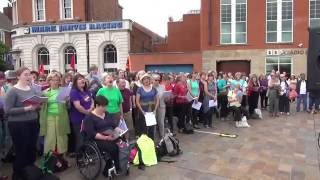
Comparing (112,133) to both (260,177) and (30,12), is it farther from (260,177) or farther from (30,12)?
(30,12)

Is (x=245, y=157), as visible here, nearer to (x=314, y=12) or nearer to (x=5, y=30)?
(x=314, y=12)

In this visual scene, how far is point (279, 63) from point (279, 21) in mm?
3147

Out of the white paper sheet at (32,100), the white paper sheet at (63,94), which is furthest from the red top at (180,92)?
the white paper sheet at (32,100)

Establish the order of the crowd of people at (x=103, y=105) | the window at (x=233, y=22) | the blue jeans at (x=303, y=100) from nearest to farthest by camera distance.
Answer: the crowd of people at (x=103, y=105) → the blue jeans at (x=303, y=100) → the window at (x=233, y=22)

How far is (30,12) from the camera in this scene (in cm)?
3909

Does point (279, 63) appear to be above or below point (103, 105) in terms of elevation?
above

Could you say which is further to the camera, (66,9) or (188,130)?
(66,9)

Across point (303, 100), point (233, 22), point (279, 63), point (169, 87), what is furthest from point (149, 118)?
point (233, 22)

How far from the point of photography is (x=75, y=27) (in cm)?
3594

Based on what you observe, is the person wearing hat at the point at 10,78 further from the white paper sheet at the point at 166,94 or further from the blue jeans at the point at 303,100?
the blue jeans at the point at 303,100

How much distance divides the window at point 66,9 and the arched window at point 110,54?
5.50 m

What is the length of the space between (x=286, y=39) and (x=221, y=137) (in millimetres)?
21741

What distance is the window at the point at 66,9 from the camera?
38.3 metres

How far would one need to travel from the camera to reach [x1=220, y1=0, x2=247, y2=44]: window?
3108 centimetres
